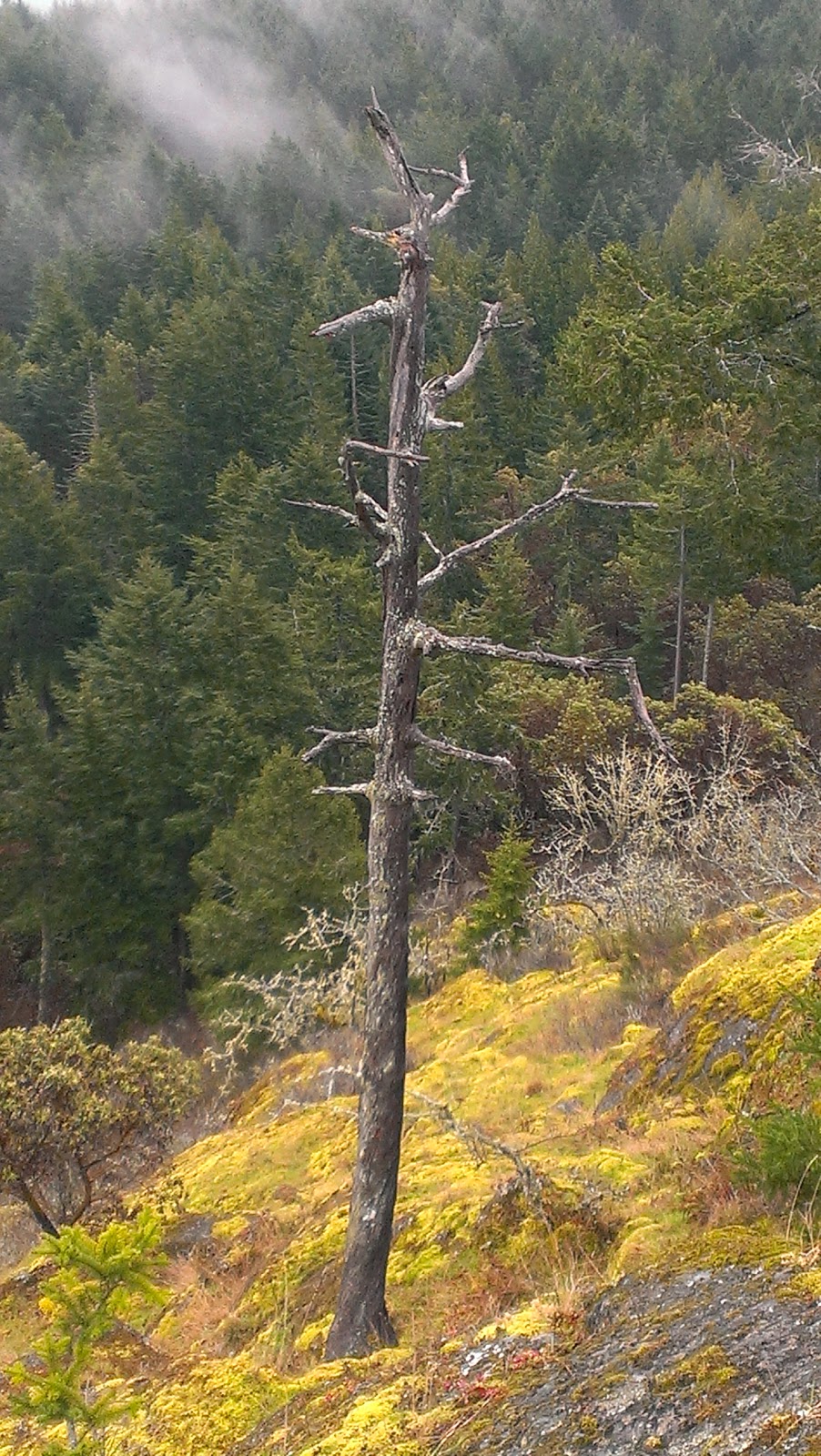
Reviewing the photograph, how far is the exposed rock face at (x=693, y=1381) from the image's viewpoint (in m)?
3.08

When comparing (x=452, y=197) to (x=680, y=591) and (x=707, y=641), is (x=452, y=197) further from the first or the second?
(x=680, y=591)

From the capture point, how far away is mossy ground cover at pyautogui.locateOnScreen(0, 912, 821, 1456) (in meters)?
4.59

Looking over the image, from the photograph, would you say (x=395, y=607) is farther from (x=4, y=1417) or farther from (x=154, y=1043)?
(x=154, y=1043)

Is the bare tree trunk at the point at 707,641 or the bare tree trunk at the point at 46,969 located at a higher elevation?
the bare tree trunk at the point at 707,641

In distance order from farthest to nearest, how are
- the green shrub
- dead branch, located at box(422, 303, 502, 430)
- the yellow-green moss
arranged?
the green shrub < dead branch, located at box(422, 303, 502, 430) < the yellow-green moss

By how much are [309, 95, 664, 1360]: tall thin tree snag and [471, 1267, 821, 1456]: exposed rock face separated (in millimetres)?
1869

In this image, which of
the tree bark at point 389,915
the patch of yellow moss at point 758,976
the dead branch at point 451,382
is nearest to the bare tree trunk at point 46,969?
the patch of yellow moss at point 758,976

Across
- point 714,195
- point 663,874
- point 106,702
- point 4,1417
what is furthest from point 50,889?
point 714,195

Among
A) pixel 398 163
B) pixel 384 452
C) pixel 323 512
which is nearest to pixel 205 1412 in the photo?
pixel 384 452

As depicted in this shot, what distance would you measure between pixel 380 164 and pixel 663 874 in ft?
298

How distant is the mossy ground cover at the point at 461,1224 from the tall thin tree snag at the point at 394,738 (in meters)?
0.52

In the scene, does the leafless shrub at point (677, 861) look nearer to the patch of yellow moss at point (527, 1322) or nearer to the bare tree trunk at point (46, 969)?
the patch of yellow moss at point (527, 1322)

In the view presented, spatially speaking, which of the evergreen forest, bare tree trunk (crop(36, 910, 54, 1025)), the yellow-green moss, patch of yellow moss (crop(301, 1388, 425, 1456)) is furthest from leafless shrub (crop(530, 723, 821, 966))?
bare tree trunk (crop(36, 910, 54, 1025))

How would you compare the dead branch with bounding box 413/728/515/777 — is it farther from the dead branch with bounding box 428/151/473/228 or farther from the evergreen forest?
the dead branch with bounding box 428/151/473/228
